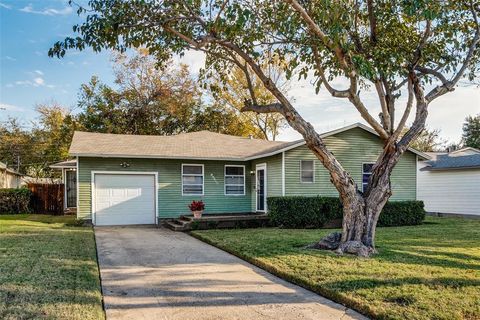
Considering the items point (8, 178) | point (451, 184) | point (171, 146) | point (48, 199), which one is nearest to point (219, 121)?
point (171, 146)

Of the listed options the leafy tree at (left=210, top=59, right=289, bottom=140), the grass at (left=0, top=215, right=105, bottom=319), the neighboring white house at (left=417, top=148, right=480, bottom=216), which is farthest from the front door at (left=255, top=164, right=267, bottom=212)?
the leafy tree at (left=210, top=59, right=289, bottom=140)

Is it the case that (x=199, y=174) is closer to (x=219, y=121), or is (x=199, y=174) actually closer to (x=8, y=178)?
(x=219, y=121)

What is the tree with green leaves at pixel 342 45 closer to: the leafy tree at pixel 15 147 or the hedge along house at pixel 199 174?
the hedge along house at pixel 199 174

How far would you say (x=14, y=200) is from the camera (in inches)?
758

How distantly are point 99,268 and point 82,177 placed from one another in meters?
8.22

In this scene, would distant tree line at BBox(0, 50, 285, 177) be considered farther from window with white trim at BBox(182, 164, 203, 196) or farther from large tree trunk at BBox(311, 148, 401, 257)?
large tree trunk at BBox(311, 148, 401, 257)

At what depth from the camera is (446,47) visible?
9.57 m

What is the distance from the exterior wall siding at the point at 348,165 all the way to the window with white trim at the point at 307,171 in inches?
5.1

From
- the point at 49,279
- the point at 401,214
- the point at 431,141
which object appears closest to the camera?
the point at 49,279

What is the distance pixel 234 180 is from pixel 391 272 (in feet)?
35.9

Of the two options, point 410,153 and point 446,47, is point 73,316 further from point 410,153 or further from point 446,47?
point 410,153

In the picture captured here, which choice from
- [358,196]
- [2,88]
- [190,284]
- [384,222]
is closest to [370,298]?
[190,284]

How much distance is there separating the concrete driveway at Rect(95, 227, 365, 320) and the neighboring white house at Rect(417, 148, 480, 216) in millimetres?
14247

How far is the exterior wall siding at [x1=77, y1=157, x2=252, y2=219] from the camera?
14477mm
